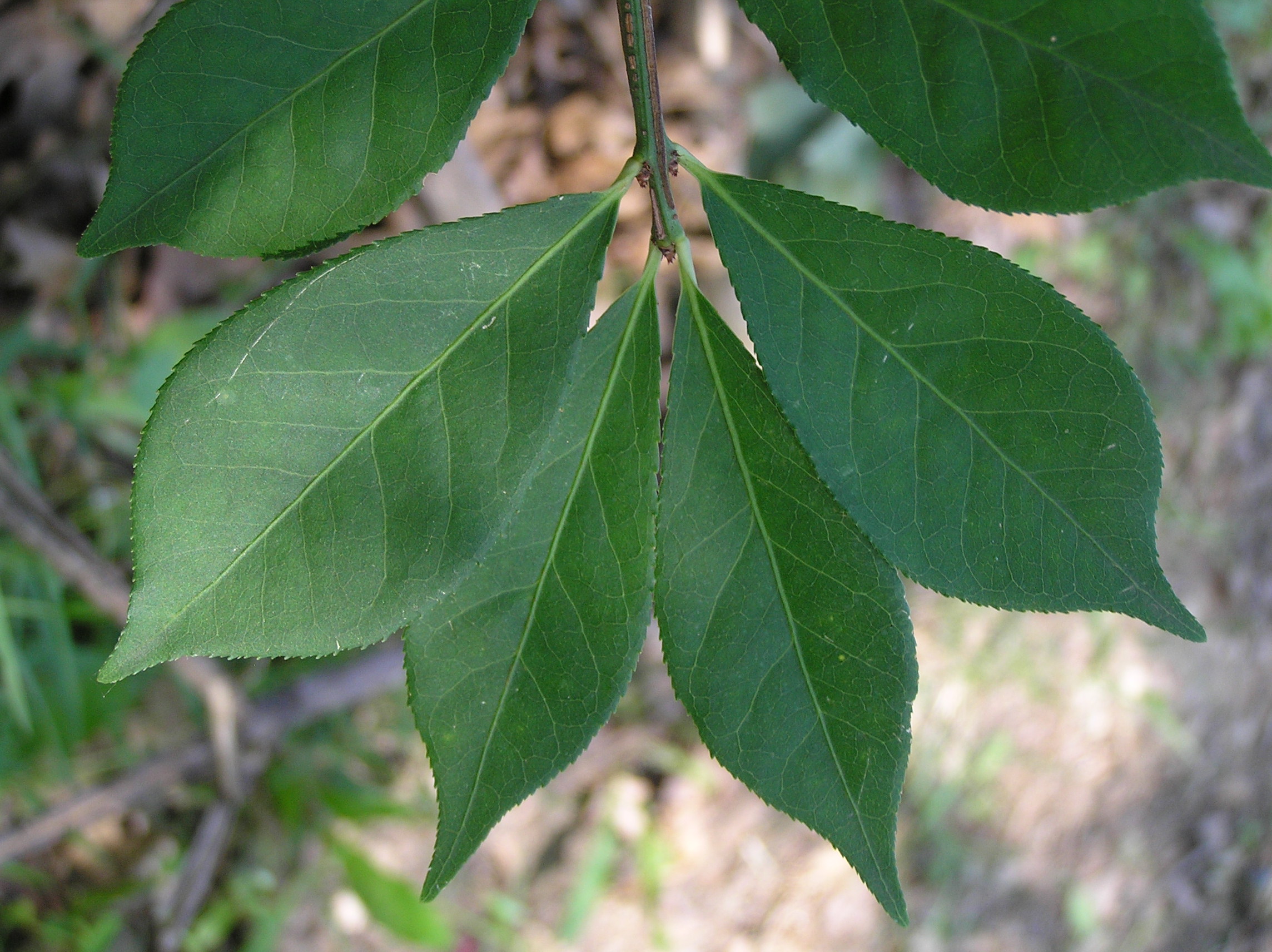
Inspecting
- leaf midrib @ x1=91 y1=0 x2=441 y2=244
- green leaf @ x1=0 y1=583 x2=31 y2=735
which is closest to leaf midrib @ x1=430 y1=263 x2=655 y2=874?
leaf midrib @ x1=91 y1=0 x2=441 y2=244

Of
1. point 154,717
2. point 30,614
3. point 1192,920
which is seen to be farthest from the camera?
point 1192,920

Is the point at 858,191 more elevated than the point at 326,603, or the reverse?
the point at 858,191

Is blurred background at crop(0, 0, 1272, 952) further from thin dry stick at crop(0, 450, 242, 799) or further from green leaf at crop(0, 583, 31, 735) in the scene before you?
thin dry stick at crop(0, 450, 242, 799)

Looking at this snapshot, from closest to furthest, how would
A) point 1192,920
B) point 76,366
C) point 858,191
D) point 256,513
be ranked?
1. point 256,513
2. point 76,366
3. point 858,191
4. point 1192,920

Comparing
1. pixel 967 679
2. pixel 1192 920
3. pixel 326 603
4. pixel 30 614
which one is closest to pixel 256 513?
pixel 326 603

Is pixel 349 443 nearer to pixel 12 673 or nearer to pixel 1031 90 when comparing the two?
pixel 1031 90

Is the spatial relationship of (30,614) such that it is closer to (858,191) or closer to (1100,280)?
(858,191)

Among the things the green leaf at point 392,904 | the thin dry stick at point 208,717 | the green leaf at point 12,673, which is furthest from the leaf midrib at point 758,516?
the green leaf at point 392,904

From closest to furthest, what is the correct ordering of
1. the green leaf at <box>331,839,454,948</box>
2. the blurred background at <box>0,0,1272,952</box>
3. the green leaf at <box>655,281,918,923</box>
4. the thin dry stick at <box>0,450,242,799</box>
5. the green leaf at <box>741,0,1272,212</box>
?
the green leaf at <box>741,0,1272,212</box> → the green leaf at <box>655,281,918,923</box> → the thin dry stick at <box>0,450,242,799</box> → the blurred background at <box>0,0,1272,952</box> → the green leaf at <box>331,839,454,948</box>
